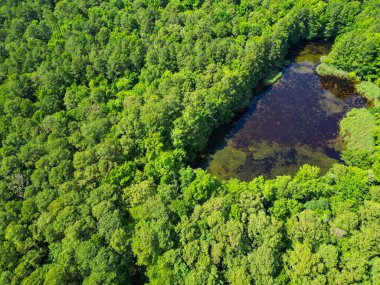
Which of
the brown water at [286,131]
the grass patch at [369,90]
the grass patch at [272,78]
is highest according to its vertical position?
the grass patch at [272,78]

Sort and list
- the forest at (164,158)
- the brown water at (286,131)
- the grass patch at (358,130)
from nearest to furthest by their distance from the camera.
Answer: the forest at (164,158), the grass patch at (358,130), the brown water at (286,131)

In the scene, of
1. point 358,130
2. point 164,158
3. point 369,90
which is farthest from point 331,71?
point 164,158

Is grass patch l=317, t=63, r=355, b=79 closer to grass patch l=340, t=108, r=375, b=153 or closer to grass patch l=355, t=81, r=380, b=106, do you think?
grass patch l=355, t=81, r=380, b=106

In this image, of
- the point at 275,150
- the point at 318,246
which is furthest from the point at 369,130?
the point at 318,246

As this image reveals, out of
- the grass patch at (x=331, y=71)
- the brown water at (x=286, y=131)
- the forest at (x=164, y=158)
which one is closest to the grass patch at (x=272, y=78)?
the brown water at (x=286, y=131)

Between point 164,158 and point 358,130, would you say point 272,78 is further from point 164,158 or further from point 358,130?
point 164,158

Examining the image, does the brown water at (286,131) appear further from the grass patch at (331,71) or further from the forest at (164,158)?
the forest at (164,158)
